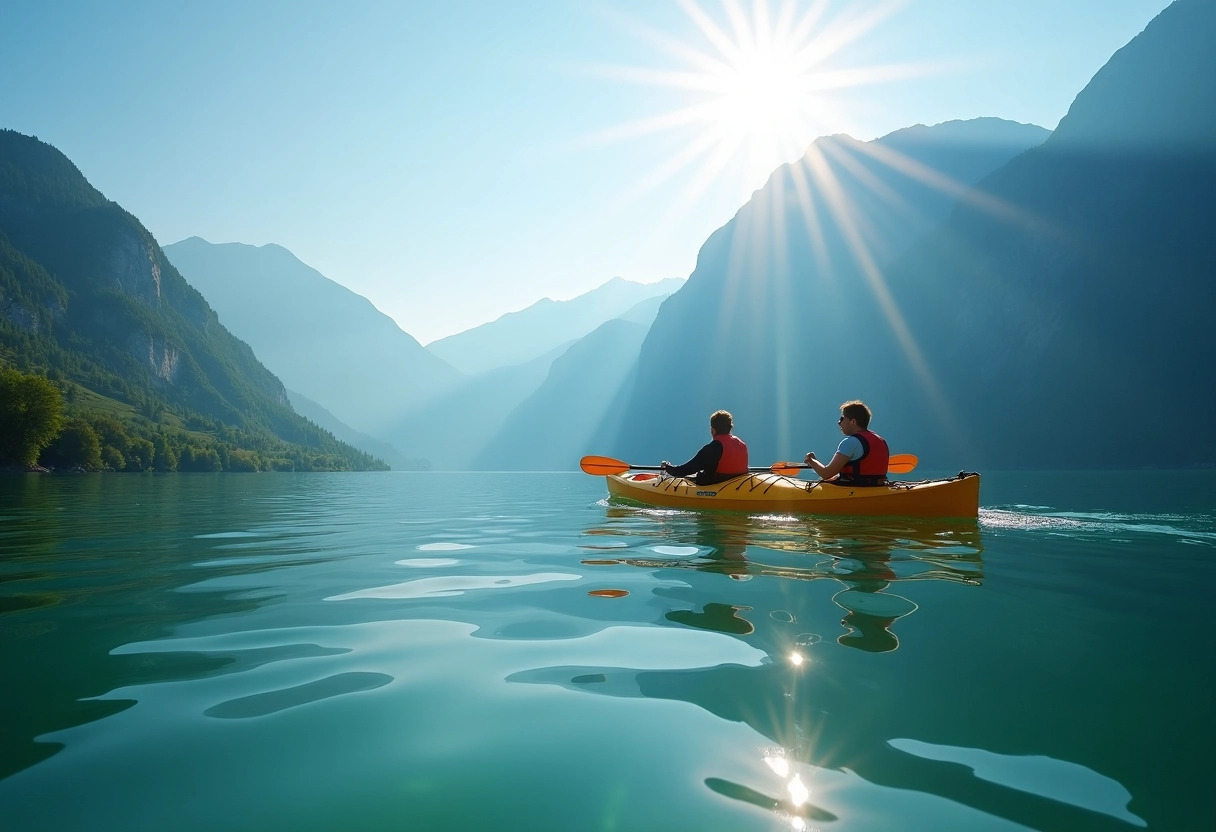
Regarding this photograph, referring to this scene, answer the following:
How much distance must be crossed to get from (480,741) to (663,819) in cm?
87

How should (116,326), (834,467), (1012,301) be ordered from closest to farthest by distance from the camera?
(834,467) < (1012,301) < (116,326)

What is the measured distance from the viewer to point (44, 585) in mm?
5602

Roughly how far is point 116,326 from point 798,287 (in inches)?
6349

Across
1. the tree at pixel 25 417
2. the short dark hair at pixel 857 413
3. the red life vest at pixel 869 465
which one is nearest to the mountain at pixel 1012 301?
the red life vest at pixel 869 465

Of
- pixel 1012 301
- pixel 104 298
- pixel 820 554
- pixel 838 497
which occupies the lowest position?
pixel 820 554

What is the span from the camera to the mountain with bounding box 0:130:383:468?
128 metres

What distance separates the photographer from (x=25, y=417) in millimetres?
45344

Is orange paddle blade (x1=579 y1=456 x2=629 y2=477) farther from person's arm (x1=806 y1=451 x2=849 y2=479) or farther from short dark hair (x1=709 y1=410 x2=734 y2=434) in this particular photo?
person's arm (x1=806 y1=451 x2=849 y2=479)

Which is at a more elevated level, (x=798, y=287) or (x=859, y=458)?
(x=798, y=287)

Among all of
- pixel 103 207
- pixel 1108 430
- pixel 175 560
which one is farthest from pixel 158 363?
pixel 1108 430

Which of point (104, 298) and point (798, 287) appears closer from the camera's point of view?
point (798, 287)

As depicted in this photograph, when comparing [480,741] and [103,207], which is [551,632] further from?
[103,207]

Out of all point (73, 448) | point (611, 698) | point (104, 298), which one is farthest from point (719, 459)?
point (104, 298)

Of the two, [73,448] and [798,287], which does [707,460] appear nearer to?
[73,448]
